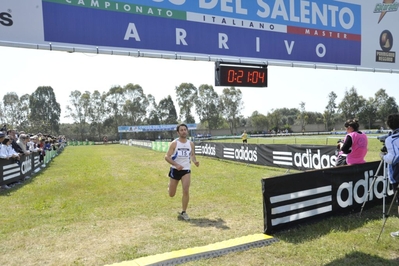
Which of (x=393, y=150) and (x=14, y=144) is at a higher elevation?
(x=393, y=150)

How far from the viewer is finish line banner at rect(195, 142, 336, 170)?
1066 centimetres

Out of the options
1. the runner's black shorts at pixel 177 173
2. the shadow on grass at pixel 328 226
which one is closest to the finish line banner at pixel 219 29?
the runner's black shorts at pixel 177 173

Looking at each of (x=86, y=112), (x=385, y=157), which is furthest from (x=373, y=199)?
(x=86, y=112)

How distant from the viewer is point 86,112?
9538 cm

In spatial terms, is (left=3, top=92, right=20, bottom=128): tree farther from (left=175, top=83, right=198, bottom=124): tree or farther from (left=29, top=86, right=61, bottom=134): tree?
(left=175, top=83, right=198, bottom=124): tree

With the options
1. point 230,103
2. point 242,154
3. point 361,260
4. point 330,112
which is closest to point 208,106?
point 230,103

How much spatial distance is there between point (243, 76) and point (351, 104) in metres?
96.5

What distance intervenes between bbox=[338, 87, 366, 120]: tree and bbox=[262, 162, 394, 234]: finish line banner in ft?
311

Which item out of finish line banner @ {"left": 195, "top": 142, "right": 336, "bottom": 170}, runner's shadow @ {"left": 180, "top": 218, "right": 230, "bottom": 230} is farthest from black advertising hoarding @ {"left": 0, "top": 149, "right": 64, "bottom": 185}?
finish line banner @ {"left": 195, "top": 142, "right": 336, "bottom": 170}

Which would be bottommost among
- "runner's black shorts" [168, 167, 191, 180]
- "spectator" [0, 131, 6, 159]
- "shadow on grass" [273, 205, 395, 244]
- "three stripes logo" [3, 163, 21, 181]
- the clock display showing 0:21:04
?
"shadow on grass" [273, 205, 395, 244]

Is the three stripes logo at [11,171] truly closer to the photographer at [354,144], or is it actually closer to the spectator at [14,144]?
the spectator at [14,144]

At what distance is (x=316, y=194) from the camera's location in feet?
17.1

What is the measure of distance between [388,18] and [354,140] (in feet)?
16.7

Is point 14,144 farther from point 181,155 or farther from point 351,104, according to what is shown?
point 351,104
